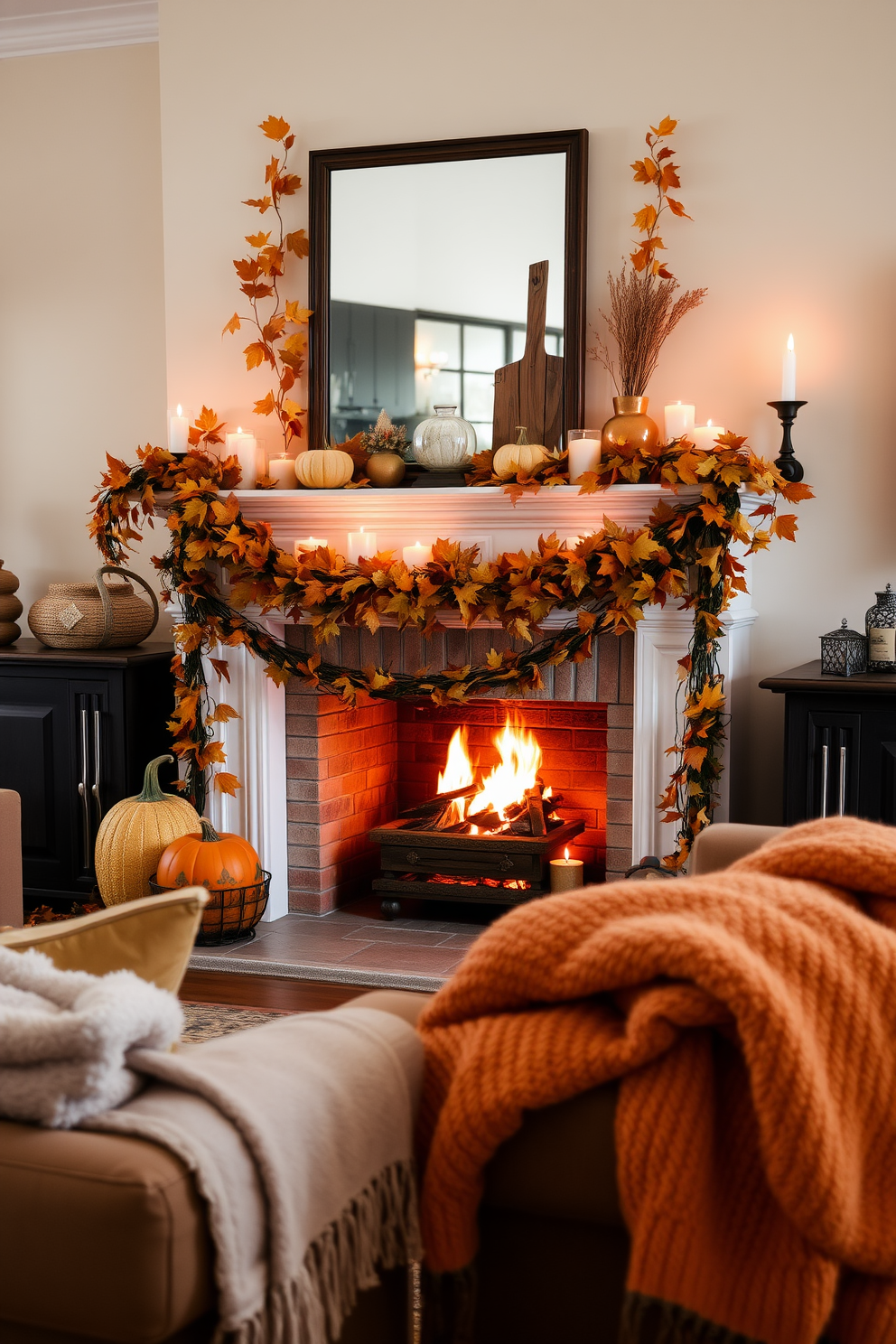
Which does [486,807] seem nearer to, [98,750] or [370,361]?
[98,750]

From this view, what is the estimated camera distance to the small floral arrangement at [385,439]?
11.9 feet

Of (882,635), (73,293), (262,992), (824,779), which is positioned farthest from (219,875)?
(73,293)

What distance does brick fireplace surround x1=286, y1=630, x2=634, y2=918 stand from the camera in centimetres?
351

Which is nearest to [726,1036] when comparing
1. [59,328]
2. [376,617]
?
[376,617]

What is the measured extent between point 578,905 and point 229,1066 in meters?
0.38

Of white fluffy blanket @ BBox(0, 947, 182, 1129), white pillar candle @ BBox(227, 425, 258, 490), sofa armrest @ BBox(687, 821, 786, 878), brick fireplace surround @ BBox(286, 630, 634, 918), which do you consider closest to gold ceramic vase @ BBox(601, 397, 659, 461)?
brick fireplace surround @ BBox(286, 630, 634, 918)

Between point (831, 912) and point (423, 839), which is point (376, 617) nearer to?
point (423, 839)

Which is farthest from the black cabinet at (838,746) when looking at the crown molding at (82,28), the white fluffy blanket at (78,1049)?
the crown molding at (82,28)

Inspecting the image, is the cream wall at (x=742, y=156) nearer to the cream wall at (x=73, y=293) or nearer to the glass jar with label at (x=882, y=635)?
the glass jar with label at (x=882, y=635)

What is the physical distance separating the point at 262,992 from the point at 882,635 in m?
1.80

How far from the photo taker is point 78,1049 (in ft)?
3.12

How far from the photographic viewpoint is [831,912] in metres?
1.20

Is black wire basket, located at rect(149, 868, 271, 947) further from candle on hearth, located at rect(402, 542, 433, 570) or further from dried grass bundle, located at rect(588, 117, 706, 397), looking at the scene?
dried grass bundle, located at rect(588, 117, 706, 397)

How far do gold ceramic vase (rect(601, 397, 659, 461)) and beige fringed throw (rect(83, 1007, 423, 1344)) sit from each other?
2315mm
